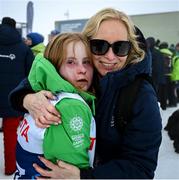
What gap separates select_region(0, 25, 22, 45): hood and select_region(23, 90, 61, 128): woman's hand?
213 cm

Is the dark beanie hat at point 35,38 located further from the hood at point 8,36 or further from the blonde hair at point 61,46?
the blonde hair at point 61,46

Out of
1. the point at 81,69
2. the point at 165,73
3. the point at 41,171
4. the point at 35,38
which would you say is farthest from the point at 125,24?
the point at 165,73

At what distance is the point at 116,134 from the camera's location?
4.34ft

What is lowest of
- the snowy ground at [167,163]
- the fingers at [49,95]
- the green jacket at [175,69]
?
the snowy ground at [167,163]

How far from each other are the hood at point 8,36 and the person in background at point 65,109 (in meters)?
2.05

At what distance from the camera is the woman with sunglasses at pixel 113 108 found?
126cm

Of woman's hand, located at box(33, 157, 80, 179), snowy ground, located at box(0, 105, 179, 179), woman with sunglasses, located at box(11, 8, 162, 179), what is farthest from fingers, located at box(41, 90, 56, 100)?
snowy ground, located at box(0, 105, 179, 179)

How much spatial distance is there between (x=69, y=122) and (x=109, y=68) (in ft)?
1.18

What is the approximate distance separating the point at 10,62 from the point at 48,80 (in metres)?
2.26

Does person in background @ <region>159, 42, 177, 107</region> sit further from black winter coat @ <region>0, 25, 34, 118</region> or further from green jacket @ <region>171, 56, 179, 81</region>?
black winter coat @ <region>0, 25, 34, 118</region>

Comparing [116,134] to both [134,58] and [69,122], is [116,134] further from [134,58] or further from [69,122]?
[134,58]

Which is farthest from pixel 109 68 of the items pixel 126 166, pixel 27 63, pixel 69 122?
pixel 27 63

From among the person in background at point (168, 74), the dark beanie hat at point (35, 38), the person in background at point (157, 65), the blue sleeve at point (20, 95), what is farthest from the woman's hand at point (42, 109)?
the person in background at point (168, 74)

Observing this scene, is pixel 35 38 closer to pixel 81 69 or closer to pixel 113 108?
pixel 81 69
